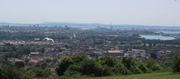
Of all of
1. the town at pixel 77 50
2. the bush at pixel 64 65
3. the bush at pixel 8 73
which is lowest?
the town at pixel 77 50

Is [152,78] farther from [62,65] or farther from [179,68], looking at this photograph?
[62,65]

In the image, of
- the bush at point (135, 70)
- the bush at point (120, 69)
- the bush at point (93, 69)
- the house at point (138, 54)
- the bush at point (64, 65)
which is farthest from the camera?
the house at point (138, 54)

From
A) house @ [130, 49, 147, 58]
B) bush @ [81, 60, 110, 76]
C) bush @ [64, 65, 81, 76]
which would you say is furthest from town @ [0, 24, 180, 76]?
bush @ [81, 60, 110, 76]

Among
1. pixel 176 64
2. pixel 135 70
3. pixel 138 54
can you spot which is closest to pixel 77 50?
pixel 138 54

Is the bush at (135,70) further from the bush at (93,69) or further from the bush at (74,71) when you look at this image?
the bush at (74,71)

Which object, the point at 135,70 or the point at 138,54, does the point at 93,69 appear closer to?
the point at 135,70

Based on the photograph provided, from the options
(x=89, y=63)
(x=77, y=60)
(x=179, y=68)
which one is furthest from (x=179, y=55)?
(x=77, y=60)

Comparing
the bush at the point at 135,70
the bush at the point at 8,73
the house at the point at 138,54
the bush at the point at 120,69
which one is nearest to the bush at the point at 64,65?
the bush at the point at 120,69

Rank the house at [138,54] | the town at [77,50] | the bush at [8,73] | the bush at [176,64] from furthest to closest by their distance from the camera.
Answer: the house at [138,54]
the town at [77,50]
the bush at [176,64]
the bush at [8,73]

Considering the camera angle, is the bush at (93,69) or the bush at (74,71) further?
the bush at (93,69)

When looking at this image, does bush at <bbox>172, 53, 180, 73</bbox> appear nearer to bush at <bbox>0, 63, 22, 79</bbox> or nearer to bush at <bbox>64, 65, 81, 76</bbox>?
bush at <bbox>64, 65, 81, 76</bbox>

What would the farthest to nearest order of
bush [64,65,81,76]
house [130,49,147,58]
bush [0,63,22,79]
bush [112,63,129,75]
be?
house [130,49,147,58] < bush [112,63,129,75] < bush [64,65,81,76] < bush [0,63,22,79]
